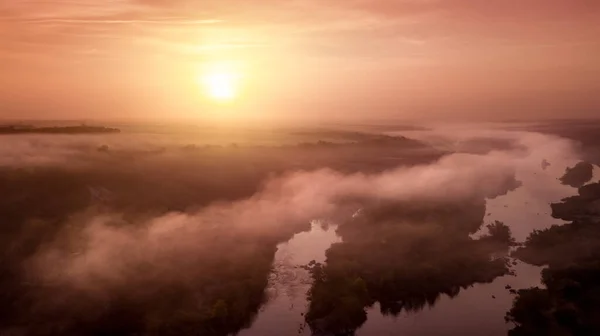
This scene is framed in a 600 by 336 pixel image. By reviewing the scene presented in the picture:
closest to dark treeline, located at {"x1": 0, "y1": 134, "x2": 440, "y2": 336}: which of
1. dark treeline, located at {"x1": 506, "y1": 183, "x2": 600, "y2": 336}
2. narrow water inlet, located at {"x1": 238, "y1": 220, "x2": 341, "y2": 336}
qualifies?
narrow water inlet, located at {"x1": 238, "y1": 220, "x2": 341, "y2": 336}

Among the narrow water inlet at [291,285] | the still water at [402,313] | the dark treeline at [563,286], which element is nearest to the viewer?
the dark treeline at [563,286]

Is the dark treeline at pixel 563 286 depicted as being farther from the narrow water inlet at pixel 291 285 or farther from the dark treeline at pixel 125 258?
the dark treeline at pixel 125 258

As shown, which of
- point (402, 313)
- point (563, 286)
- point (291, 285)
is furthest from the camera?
point (291, 285)

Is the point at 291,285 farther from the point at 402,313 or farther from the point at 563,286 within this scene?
the point at 563,286

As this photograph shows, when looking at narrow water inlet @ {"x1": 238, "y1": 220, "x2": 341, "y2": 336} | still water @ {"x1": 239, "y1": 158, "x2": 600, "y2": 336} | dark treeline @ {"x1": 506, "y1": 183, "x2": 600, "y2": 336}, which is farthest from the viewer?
narrow water inlet @ {"x1": 238, "y1": 220, "x2": 341, "y2": 336}

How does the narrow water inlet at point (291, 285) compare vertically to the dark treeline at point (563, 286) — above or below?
below

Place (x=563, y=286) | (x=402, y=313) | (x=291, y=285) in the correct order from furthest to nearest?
1. (x=291, y=285)
2. (x=563, y=286)
3. (x=402, y=313)

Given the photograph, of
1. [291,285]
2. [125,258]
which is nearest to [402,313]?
[291,285]

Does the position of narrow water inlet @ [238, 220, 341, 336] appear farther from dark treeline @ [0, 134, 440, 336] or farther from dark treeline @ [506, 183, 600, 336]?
dark treeline @ [506, 183, 600, 336]

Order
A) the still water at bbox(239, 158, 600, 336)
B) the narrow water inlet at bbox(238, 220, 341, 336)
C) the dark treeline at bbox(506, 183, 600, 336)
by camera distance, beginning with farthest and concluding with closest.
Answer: the narrow water inlet at bbox(238, 220, 341, 336) → the still water at bbox(239, 158, 600, 336) → the dark treeline at bbox(506, 183, 600, 336)

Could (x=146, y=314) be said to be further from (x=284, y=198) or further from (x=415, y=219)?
(x=284, y=198)

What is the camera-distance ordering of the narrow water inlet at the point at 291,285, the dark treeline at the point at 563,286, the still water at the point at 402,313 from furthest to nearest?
the narrow water inlet at the point at 291,285 → the still water at the point at 402,313 → the dark treeline at the point at 563,286

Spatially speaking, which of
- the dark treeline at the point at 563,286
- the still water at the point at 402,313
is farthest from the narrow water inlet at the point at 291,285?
the dark treeline at the point at 563,286
